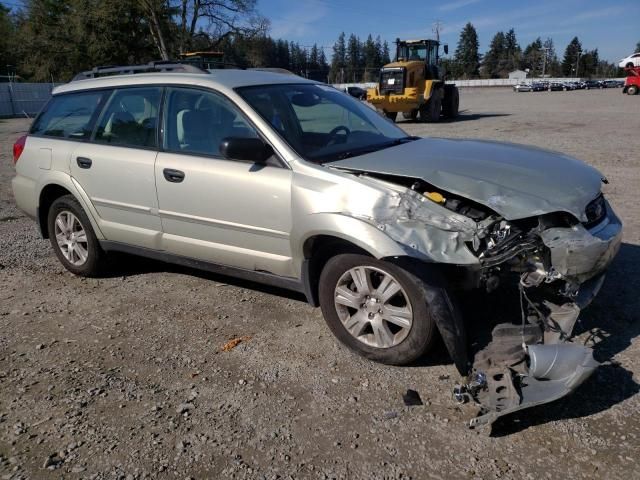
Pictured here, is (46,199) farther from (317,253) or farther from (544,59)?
(544,59)

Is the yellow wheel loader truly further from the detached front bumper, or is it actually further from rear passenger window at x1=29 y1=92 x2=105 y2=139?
the detached front bumper

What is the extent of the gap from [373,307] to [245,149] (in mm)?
1330

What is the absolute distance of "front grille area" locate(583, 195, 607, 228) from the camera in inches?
130

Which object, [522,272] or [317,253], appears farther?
[317,253]

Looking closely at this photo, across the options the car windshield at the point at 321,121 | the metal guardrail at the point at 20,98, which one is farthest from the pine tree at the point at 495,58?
the car windshield at the point at 321,121

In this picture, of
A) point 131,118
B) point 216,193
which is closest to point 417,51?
point 131,118

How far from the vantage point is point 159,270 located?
533cm

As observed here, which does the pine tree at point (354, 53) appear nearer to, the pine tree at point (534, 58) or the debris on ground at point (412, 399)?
the pine tree at point (534, 58)

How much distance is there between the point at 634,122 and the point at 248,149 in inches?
750

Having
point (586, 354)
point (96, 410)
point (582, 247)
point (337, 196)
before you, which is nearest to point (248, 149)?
point (337, 196)

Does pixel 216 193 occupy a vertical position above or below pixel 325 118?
below

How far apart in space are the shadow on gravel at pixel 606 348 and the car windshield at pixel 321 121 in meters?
1.96

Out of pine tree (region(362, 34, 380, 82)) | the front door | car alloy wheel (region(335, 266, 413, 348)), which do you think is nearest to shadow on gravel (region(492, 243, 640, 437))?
car alloy wheel (region(335, 266, 413, 348))

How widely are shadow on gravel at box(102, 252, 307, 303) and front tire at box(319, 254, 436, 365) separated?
114cm
